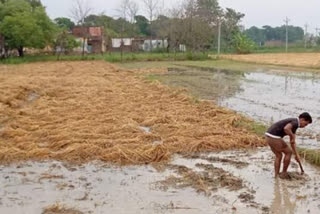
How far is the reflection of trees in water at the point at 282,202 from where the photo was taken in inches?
215

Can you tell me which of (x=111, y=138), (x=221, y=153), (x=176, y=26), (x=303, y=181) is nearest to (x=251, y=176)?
(x=303, y=181)

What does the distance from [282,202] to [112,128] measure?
5124 mm

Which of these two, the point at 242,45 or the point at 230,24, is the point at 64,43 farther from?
the point at 230,24

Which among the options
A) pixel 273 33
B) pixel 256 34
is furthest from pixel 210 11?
pixel 256 34

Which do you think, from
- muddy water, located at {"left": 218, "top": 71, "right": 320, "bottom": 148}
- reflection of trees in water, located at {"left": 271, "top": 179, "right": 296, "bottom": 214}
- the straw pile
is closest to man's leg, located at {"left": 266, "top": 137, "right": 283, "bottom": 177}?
reflection of trees in water, located at {"left": 271, "top": 179, "right": 296, "bottom": 214}

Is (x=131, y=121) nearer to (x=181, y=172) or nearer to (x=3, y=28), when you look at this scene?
(x=181, y=172)

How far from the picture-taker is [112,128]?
10039mm

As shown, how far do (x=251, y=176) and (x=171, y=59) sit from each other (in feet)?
131

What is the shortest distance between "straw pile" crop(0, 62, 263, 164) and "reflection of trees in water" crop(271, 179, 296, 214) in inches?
90.4

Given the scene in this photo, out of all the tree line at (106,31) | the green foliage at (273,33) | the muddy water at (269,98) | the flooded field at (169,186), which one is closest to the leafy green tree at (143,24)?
the tree line at (106,31)

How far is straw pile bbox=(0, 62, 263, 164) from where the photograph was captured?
8.10 meters

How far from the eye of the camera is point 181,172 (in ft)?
23.2

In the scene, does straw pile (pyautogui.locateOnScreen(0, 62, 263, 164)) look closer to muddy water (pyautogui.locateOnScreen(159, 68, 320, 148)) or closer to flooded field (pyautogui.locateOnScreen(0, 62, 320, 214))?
flooded field (pyautogui.locateOnScreen(0, 62, 320, 214))

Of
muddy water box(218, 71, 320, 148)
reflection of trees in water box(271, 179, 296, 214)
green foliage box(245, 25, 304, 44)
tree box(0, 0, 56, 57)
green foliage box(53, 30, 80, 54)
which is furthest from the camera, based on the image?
green foliage box(245, 25, 304, 44)
